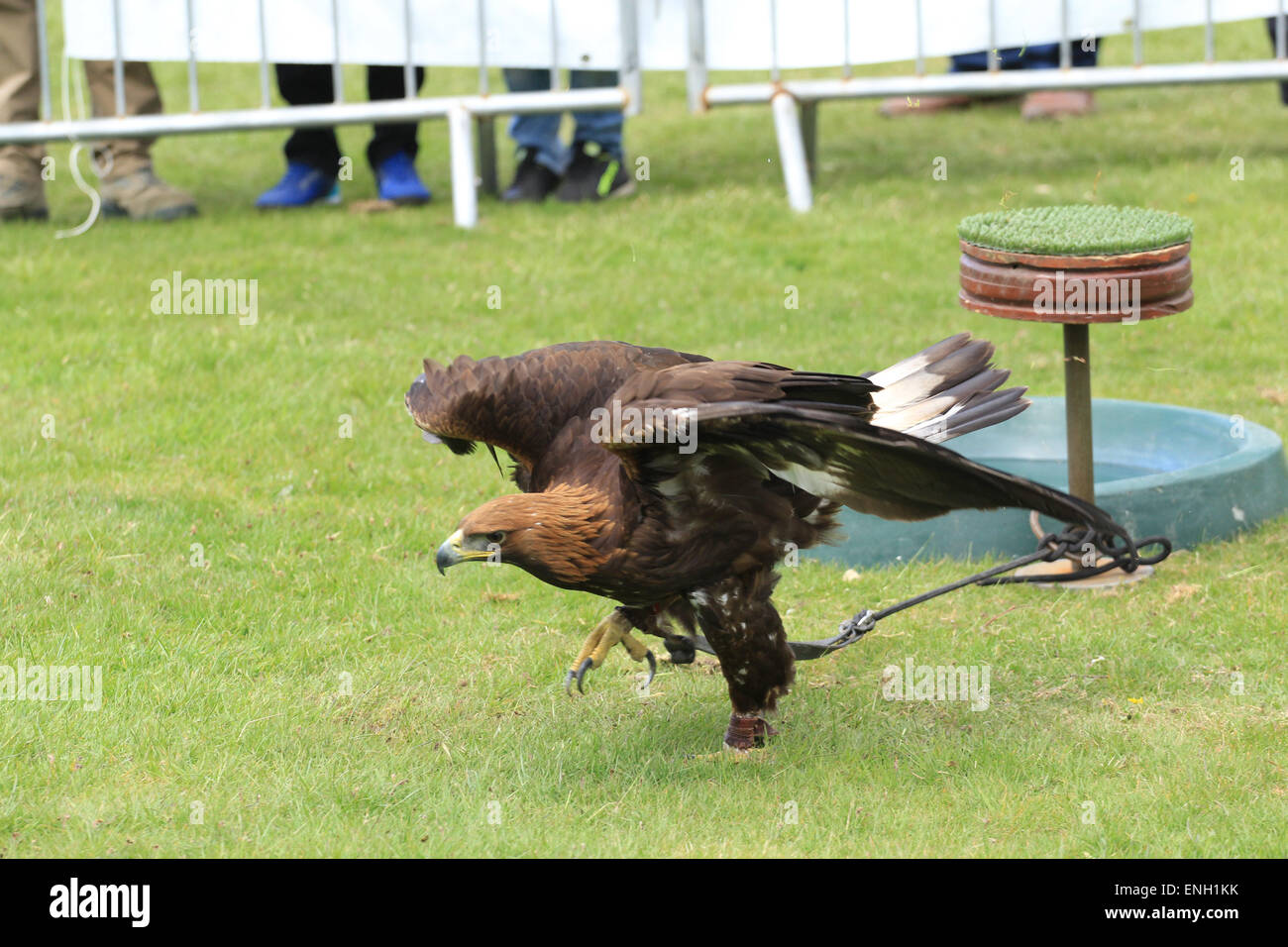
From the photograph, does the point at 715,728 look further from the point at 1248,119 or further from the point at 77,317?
the point at 1248,119

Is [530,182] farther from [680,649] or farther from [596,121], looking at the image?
[680,649]

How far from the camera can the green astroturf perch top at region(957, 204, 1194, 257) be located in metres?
4.92

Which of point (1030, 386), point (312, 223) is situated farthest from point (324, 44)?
point (1030, 386)

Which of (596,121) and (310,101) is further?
(310,101)

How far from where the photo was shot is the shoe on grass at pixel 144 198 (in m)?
9.70

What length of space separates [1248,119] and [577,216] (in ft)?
17.7

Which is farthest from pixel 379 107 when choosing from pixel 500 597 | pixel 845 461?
pixel 845 461

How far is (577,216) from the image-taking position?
9.47 metres

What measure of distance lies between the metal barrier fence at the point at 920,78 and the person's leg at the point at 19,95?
12.8ft

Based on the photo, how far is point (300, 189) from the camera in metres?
10.1

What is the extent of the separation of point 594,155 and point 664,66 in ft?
3.10

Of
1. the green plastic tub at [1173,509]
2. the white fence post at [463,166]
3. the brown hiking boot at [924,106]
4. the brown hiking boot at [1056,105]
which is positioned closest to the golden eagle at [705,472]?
the green plastic tub at [1173,509]

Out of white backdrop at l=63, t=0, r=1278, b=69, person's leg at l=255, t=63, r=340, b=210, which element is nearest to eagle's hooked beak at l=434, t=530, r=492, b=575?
white backdrop at l=63, t=0, r=1278, b=69

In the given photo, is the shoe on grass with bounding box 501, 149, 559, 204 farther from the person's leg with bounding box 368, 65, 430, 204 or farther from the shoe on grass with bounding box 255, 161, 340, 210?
the shoe on grass with bounding box 255, 161, 340, 210
